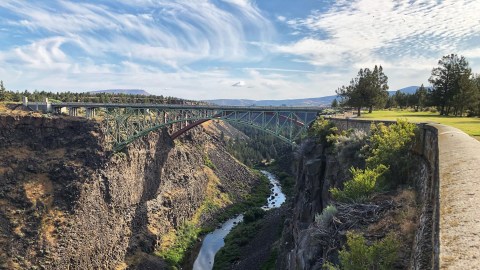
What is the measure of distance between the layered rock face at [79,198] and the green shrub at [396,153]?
99.9 ft

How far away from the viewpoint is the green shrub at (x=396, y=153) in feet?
45.7

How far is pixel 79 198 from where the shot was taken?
3662 cm

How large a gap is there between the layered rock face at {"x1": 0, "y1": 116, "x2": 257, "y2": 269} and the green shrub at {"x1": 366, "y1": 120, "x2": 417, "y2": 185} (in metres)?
30.4

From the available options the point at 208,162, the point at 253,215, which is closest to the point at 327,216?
the point at 253,215

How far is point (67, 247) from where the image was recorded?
33688 mm

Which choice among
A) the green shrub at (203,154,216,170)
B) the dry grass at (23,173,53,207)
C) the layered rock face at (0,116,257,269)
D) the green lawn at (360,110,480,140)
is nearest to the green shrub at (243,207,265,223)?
the layered rock face at (0,116,257,269)

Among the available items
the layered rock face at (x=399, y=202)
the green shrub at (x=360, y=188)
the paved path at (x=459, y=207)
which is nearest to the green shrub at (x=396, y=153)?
the layered rock face at (x=399, y=202)

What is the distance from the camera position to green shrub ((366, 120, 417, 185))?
13930mm

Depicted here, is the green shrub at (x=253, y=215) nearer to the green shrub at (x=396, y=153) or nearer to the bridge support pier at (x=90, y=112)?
the bridge support pier at (x=90, y=112)

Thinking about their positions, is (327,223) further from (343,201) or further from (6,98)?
(6,98)

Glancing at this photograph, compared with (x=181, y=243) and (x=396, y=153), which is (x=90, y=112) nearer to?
(x=181, y=243)

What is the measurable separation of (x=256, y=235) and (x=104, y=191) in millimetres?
20511

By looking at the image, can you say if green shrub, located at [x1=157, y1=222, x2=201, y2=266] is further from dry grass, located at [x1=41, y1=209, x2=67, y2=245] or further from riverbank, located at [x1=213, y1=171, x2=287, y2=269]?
dry grass, located at [x1=41, y1=209, x2=67, y2=245]

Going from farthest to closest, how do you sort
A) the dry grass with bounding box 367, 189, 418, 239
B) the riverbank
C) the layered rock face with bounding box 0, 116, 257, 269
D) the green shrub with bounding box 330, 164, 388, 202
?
the riverbank < the layered rock face with bounding box 0, 116, 257, 269 < the green shrub with bounding box 330, 164, 388, 202 < the dry grass with bounding box 367, 189, 418, 239
